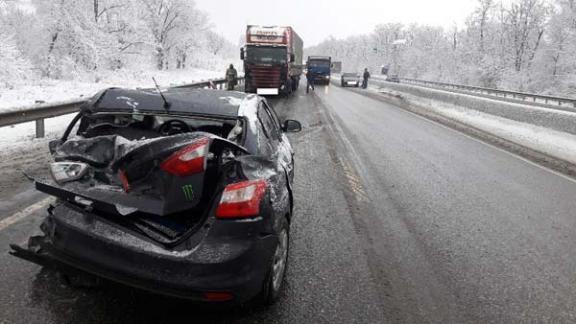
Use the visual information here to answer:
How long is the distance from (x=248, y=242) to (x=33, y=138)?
796 centimetres

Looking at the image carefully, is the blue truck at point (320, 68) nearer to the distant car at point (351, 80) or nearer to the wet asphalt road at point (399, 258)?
the distant car at point (351, 80)

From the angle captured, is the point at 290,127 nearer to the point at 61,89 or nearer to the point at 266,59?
the point at 266,59

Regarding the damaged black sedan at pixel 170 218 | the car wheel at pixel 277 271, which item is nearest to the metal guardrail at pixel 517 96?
the car wheel at pixel 277 271

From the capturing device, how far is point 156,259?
2498 millimetres

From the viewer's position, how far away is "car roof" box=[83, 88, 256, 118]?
3.56 metres

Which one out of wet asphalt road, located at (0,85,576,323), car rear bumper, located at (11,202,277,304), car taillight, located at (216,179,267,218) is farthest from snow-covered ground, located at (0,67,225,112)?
car taillight, located at (216,179,267,218)

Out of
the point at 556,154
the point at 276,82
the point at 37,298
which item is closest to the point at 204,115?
the point at 37,298

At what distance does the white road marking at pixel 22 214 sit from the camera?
13.7ft

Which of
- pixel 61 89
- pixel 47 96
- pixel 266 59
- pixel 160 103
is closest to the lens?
pixel 160 103

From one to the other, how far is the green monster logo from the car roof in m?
1.03

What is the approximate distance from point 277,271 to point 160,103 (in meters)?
1.75

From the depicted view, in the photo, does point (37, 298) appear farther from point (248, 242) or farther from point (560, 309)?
point (560, 309)

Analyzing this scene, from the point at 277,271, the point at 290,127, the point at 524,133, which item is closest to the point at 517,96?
the point at 524,133

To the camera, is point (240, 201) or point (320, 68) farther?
point (320, 68)
